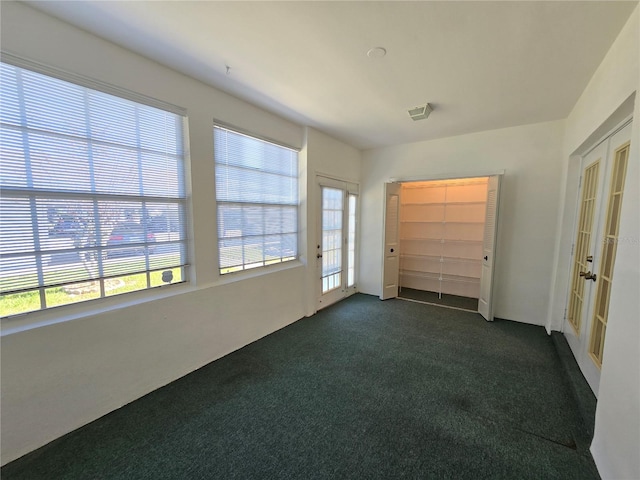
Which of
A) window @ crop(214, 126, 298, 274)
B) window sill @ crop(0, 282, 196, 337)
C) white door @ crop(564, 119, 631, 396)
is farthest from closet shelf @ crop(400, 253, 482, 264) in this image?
window sill @ crop(0, 282, 196, 337)

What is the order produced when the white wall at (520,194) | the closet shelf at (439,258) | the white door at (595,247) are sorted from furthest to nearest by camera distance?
1. the closet shelf at (439,258)
2. the white wall at (520,194)
3. the white door at (595,247)

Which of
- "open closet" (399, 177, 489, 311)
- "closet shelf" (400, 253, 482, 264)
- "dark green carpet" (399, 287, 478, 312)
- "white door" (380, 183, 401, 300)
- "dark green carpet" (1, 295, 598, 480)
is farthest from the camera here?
"closet shelf" (400, 253, 482, 264)

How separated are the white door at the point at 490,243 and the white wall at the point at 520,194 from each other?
0.11 meters

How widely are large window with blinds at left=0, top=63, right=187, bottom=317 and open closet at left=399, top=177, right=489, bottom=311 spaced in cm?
402

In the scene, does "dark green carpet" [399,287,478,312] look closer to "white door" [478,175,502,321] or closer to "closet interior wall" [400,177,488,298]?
"closet interior wall" [400,177,488,298]

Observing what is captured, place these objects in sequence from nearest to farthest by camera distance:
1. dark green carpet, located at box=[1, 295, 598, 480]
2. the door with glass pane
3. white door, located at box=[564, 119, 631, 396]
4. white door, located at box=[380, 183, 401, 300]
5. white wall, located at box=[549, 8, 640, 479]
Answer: white wall, located at box=[549, 8, 640, 479] → dark green carpet, located at box=[1, 295, 598, 480] → white door, located at box=[564, 119, 631, 396] → the door with glass pane → white door, located at box=[380, 183, 401, 300]

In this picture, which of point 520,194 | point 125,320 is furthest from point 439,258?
point 125,320

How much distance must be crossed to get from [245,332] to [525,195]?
4186mm

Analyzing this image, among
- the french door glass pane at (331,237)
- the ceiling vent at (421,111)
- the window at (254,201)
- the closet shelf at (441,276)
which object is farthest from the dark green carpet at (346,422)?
the ceiling vent at (421,111)

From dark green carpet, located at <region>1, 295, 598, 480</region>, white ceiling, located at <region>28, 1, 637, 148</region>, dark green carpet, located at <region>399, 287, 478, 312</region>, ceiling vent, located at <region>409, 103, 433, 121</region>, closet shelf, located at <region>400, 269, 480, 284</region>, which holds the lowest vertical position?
dark green carpet, located at <region>1, 295, 598, 480</region>

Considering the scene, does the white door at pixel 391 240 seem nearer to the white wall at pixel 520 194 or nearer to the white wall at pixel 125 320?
the white wall at pixel 520 194

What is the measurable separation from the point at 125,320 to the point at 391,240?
12.9 feet

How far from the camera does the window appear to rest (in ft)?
9.05

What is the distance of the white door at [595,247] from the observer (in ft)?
6.45
